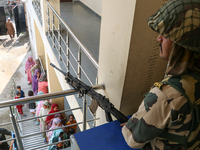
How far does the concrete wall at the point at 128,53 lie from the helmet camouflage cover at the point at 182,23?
0.45 m

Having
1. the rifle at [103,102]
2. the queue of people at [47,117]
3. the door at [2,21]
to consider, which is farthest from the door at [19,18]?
the rifle at [103,102]

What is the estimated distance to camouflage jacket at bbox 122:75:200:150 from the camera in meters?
0.70

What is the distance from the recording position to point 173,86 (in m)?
0.70

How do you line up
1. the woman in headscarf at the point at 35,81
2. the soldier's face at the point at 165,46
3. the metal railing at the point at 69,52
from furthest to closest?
the woman in headscarf at the point at 35,81 < the metal railing at the point at 69,52 < the soldier's face at the point at 165,46

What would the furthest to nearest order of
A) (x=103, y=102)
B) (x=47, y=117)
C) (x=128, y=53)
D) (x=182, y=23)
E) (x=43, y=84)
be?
(x=43, y=84), (x=47, y=117), (x=103, y=102), (x=128, y=53), (x=182, y=23)

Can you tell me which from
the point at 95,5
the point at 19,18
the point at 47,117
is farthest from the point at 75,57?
the point at 19,18

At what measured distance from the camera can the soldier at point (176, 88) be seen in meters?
0.62

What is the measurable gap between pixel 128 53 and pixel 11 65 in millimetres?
8028

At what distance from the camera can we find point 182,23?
0.62m

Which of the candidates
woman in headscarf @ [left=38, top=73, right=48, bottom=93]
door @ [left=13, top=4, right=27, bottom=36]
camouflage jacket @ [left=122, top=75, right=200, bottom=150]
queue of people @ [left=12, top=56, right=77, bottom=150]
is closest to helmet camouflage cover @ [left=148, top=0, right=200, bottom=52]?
camouflage jacket @ [left=122, top=75, right=200, bottom=150]

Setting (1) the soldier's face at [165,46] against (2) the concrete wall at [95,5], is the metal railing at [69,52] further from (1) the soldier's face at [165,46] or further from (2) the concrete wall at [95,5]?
(2) the concrete wall at [95,5]

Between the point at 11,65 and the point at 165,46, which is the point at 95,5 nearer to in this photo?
the point at 165,46

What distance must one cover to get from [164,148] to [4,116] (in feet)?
18.6

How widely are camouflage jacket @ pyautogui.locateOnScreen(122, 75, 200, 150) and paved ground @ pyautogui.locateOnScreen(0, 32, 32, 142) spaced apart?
4916mm
